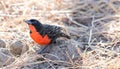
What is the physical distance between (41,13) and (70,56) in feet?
5.79

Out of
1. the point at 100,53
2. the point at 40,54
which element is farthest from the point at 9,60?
the point at 100,53

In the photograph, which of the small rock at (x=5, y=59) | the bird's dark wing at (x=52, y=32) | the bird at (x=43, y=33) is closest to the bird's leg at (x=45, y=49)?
the bird at (x=43, y=33)

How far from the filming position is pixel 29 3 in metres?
6.35

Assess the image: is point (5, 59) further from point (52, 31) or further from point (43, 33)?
point (52, 31)

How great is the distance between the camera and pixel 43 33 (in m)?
4.62

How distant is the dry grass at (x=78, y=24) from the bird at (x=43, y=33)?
0.18 meters

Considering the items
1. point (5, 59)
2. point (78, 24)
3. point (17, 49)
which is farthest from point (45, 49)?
point (78, 24)

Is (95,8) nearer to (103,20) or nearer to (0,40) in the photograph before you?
(103,20)

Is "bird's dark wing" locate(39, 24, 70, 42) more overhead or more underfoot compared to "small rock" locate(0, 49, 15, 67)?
more overhead

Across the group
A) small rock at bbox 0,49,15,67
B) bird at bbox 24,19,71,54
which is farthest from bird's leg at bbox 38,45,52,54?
small rock at bbox 0,49,15,67

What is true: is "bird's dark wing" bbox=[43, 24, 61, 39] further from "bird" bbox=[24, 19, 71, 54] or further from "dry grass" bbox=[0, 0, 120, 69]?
"dry grass" bbox=[0, 0, 120, 69]

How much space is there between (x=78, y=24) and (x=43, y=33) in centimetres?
130

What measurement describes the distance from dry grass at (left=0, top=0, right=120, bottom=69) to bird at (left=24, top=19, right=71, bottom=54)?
18cm

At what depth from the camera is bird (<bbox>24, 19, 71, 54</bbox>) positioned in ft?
15.0
